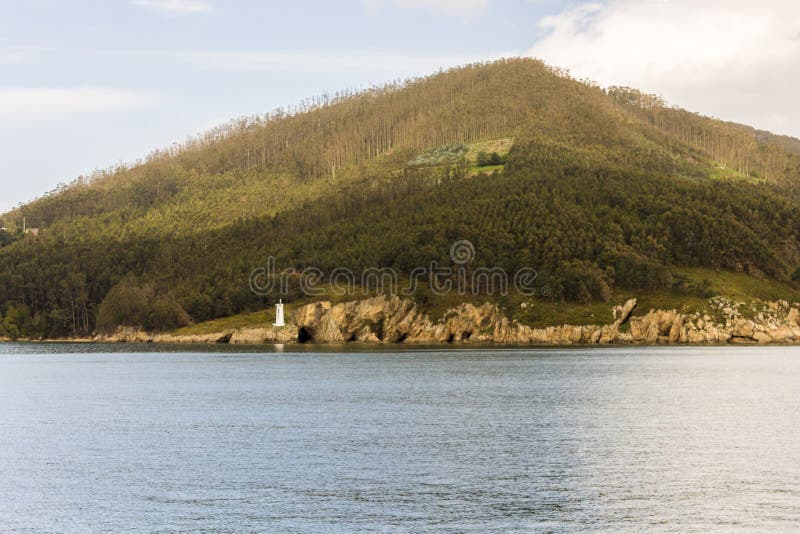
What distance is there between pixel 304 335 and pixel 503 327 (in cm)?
4447

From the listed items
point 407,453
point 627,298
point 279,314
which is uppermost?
point 627,298

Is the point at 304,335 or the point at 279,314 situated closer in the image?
the point at 279,314

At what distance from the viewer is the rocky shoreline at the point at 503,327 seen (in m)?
171

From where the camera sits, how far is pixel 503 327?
7067 inches

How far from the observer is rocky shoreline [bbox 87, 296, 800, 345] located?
170750mm

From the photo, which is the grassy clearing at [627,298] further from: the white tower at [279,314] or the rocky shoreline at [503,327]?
the white tower at [279,314]

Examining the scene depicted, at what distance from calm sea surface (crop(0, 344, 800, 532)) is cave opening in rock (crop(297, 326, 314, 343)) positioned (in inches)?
3430

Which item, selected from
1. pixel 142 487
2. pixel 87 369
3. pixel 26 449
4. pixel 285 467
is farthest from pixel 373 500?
pixel 87 369

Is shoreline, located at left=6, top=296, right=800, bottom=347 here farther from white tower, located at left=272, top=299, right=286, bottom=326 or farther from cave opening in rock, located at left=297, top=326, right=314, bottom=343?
white tower, located at left=272, top=299, right=286, bottom=326

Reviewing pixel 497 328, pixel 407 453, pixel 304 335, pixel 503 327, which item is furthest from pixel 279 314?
pixel 407 453

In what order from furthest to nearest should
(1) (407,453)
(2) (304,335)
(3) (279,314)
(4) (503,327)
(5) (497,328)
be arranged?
(2) (304,335) → (3) (279,314) → (5) (497,328) → (4) (503,327) → (1) (407,453)

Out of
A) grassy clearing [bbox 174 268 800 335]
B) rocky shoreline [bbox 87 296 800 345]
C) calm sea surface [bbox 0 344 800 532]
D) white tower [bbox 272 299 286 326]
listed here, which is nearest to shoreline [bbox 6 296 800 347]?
Answer: rocky shoreline [bbox 87 296 800 345]

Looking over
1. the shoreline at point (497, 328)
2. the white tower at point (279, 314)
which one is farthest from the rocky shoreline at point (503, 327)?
the white tower at point (279, 314)

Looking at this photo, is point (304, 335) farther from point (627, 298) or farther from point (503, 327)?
point (627, 298)
